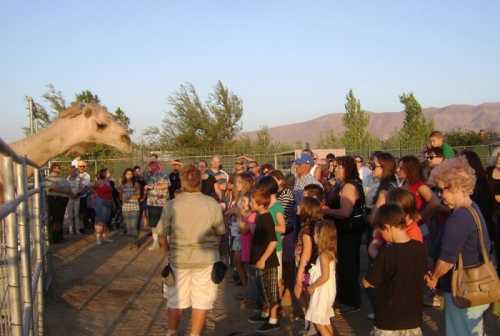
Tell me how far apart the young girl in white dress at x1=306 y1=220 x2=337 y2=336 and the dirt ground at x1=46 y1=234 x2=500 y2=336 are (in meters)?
1.04

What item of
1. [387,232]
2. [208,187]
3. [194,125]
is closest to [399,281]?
[387,232]

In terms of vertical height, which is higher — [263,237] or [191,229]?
[191,229]

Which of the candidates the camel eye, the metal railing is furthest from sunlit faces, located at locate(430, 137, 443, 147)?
the metal railing

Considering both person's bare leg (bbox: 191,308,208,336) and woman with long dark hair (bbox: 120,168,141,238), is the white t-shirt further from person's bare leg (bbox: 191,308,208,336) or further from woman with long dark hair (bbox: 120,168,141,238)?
person's bare leg (bbox: 191,308,208,336)

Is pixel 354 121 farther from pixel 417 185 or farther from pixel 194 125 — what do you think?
pixel 417 185

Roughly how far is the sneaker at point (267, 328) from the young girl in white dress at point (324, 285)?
103cm

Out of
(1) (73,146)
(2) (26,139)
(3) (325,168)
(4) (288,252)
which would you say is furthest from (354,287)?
(3) (325,168)

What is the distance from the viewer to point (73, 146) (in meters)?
7.62

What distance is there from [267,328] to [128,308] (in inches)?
85.3

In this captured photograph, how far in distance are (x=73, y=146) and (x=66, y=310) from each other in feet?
7.51

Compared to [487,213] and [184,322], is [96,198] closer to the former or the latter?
[184,322]

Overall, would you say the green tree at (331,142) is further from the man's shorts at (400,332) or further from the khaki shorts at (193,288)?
the man's shorts at (400,332)

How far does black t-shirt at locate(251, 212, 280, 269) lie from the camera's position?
5887 mm

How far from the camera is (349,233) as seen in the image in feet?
21.5
